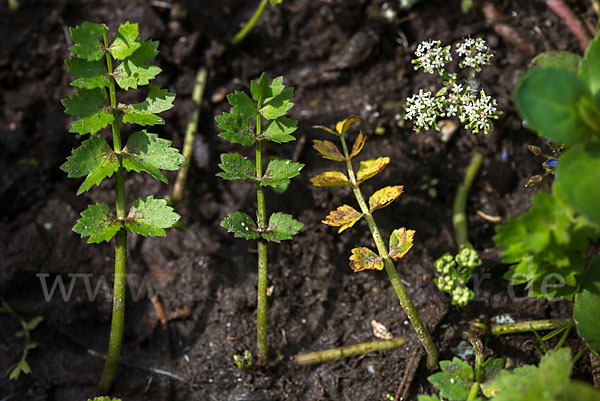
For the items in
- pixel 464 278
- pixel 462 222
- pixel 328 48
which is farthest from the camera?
pixel 328 48

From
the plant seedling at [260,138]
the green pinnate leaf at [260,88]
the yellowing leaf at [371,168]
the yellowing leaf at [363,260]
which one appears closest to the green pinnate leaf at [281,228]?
the plant seedling at [260,138]

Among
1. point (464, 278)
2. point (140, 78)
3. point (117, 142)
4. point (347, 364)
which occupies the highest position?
point (140, 78)

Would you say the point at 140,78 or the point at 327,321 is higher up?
the point at 140,78

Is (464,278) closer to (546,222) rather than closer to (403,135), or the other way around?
(546,222)

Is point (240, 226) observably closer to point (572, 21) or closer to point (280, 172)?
point (280, 172)

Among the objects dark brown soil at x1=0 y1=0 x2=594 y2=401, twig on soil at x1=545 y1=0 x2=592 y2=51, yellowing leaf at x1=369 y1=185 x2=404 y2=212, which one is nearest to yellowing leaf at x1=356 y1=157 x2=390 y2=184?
yellowing leaf at x1=369 y1=185 x2=404 y2=212

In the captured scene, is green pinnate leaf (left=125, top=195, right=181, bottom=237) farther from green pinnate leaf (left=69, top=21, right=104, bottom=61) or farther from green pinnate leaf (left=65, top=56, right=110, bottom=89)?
green pinnate leaf (left=69, top=21, right=104, bottom=61)

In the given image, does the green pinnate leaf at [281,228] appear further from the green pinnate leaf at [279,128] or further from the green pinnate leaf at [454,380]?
the green pinnate leaf at [454,380]

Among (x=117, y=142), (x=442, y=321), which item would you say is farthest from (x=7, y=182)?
(x=442, y=321)

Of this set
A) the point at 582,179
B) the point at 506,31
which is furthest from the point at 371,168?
the point at 506,31
